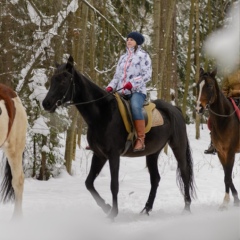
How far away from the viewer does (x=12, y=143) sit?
6340 mm

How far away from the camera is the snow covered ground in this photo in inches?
214

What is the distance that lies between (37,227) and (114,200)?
3.77 ft

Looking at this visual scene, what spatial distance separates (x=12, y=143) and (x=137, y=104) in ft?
6.05

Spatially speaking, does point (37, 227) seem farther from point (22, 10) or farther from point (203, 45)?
point (203, 45)

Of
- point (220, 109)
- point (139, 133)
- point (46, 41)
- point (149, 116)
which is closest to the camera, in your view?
point (139, 133)

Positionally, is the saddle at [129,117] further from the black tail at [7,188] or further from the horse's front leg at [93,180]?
the black tail at [7,188]

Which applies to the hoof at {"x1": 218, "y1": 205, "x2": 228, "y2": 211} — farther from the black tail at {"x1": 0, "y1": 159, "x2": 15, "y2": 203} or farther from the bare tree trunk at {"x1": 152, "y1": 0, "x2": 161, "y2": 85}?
the bare tree trunk at {"x1": 152, "y1": 0, "x2": 161, "y2": 85}

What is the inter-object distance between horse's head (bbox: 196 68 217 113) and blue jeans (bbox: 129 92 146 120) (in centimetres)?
130

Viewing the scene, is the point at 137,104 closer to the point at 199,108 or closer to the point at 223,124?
the point at 199,108

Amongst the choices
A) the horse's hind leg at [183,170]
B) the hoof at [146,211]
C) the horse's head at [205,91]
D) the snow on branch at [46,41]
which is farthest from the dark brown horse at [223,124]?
the snow on branch at [46,41]

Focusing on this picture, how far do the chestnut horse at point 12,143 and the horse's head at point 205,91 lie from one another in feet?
9.41

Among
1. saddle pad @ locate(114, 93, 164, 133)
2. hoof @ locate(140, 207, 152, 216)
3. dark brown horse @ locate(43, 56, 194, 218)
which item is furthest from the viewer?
hoof @ locate(140, 207, 152, 216)

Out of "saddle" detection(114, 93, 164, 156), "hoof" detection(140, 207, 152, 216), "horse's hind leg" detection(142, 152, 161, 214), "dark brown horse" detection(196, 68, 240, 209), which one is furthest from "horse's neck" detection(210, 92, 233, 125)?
"hoof" detection(140, 207, 152, 216)

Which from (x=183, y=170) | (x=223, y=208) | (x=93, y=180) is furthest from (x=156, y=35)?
(x=93, y=180)
